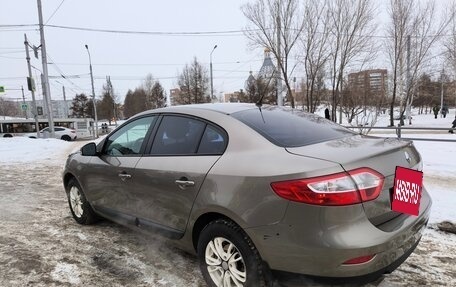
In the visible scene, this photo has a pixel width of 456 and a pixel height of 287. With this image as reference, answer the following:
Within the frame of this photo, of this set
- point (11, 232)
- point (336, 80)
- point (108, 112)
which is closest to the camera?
point (11, 232)

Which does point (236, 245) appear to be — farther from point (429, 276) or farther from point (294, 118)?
point (429, 276)

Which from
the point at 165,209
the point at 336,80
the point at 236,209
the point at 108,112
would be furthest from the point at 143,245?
the point at 108,112

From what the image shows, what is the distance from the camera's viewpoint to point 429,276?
10.9 feet

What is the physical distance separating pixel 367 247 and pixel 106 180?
286 centimetres

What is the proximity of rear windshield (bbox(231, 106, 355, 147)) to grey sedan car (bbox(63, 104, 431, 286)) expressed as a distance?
0.01 metres

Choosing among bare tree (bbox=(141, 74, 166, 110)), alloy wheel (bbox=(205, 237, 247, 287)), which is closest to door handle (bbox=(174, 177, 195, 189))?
alloy wheel (bbox=(205, 237, 247, 287))

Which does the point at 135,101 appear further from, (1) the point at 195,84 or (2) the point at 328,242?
(2) the point at 328,242

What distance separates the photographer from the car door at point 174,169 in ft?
10.0

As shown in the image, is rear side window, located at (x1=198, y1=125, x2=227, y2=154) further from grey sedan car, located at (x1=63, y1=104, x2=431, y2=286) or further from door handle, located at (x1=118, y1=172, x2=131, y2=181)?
door handle, located at (x1=118, y1=172, x2=131, y2=181)

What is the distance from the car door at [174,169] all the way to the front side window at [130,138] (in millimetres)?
237

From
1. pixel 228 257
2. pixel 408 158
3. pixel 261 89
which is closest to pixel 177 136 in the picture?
pixel 228 257

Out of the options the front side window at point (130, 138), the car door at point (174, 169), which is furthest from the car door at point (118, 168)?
the car door at point (174, 169)

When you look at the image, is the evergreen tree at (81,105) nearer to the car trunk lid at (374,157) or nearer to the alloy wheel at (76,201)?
the alloy wheel at (76,201)

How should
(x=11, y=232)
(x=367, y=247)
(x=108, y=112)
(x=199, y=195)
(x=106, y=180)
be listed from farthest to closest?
(x=108, y=112) → (x=11, y=232) → (x=106, y=180) → (x=199, y=195) → (x=367, y=247)
